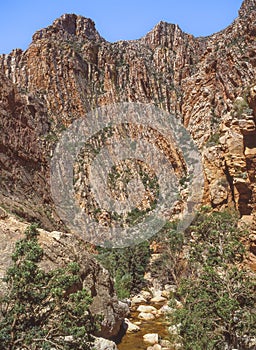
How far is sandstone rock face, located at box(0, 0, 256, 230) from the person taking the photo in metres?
26.3

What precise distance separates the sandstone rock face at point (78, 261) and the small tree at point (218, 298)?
345cm

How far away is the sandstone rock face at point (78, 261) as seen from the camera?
42.5 ft

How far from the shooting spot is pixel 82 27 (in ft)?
391

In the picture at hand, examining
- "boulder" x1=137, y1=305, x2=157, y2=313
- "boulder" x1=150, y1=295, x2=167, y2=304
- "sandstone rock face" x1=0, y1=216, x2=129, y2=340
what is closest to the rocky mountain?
"sandstone rock face" x1=0, y1=216, x2=129, y2=340

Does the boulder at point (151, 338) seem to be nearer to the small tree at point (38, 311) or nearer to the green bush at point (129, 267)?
the green bush at point (129, 267)

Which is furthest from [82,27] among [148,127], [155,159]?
[155,159]

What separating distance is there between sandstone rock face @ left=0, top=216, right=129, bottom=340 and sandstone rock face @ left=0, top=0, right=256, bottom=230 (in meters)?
3.88

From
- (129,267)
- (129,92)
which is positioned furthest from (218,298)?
(129,92)

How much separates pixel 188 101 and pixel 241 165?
49.6 meters

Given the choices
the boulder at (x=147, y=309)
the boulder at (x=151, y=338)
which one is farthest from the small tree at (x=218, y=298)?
the boulder at (x=147, y=309)

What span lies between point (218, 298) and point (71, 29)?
119121 mm

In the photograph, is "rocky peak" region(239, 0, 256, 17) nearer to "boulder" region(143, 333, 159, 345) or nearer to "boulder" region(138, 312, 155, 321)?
"boulder" region(138, 312, 155, 321)

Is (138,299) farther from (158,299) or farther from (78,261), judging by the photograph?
(78,261)

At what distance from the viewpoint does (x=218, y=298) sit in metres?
12.5
